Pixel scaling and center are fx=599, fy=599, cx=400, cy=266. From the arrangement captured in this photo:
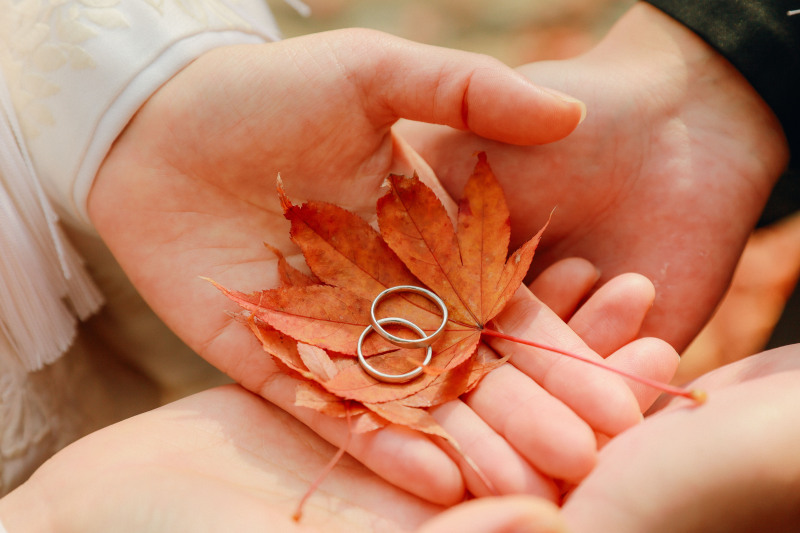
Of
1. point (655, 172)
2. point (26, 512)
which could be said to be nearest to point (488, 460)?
point (26, 512)

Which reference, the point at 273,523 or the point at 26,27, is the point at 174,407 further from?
the point at 26,27

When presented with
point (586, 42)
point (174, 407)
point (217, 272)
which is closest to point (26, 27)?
point (217, 272)

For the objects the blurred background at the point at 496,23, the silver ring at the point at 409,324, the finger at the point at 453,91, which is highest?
the finger at the point at 453,91

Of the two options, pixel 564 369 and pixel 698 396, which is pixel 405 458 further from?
pixel 698 396

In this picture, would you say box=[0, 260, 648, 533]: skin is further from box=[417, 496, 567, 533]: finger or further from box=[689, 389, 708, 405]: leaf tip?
box=[689, 389, 708, 405]: leaf tip

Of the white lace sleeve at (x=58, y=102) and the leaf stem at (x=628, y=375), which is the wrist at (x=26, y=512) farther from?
the leaf stem at (x=628, y=375)

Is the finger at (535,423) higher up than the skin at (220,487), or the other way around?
the finger at (535,423)

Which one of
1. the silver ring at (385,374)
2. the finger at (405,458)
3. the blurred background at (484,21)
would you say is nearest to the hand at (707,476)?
the finger at (405,458)
